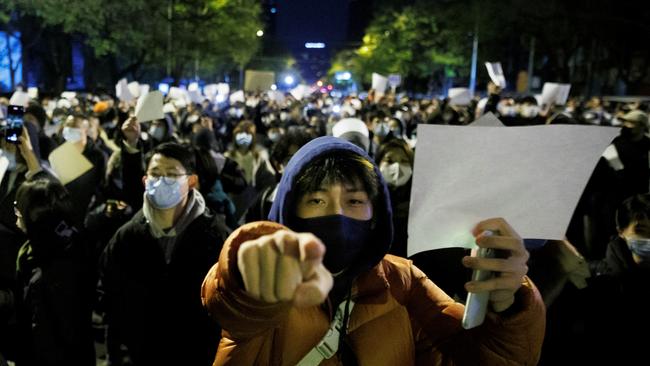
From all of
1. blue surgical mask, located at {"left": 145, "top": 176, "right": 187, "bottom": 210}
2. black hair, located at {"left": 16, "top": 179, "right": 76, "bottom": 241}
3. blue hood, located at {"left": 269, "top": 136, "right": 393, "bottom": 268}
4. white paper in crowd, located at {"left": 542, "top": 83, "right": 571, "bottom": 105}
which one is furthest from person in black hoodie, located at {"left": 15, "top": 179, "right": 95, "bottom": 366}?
white paper in crowd, located at {"left": 542, "top": 83, "right": 571, "bottom": 105}

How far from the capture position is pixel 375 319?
5.88 ft

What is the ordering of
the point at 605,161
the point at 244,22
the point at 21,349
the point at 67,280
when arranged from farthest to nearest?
1. the point at 244,22
2. the point at 605,161
3. the point at 21,349
4. the point at 67,280

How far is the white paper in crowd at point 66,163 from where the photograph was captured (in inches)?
204

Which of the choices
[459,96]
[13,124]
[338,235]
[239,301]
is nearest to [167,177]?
[13,124]

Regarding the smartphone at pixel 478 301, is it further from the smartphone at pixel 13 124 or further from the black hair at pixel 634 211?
the smartphone at pixel 13 124

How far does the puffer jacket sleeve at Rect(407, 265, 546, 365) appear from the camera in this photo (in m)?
1.60

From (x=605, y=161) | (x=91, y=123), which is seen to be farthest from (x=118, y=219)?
(x=605, y=161)

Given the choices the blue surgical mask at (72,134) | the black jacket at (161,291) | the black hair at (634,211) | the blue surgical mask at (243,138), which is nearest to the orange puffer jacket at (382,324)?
the black jacket at (161,291)

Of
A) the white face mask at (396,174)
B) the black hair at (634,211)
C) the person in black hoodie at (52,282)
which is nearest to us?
the black hair at (634,211)

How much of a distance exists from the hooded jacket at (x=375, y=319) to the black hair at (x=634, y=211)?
5.73 feet

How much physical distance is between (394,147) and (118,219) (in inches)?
86.4

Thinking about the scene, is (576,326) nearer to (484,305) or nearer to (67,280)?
(484,305)

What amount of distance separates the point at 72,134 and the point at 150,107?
99cm

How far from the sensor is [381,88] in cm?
1571
